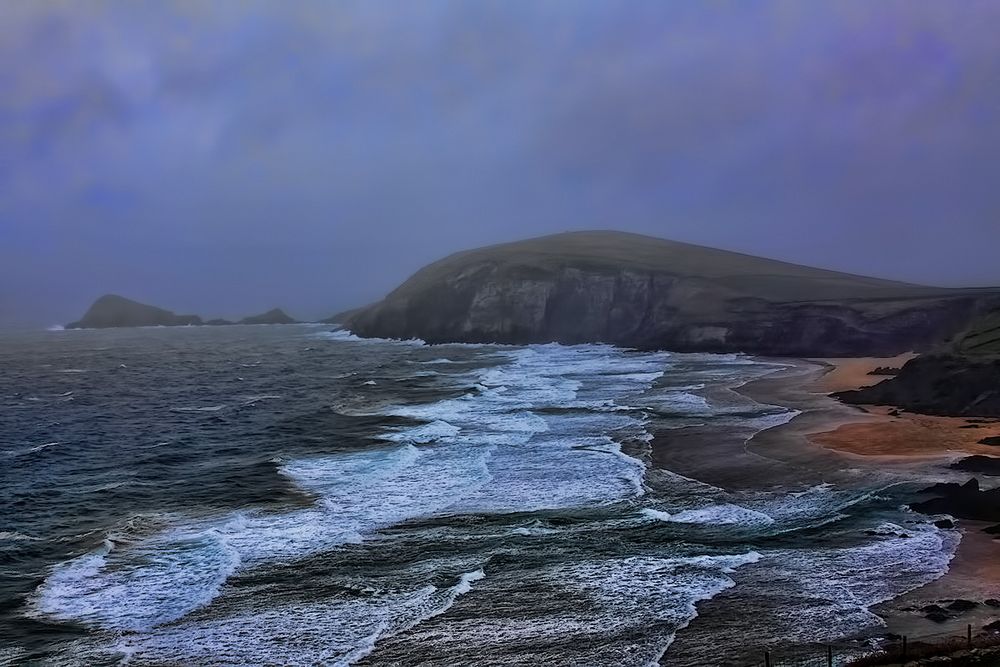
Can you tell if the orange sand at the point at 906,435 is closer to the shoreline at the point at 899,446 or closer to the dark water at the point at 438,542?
the shoreline at the point at 899,446

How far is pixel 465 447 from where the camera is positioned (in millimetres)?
34938

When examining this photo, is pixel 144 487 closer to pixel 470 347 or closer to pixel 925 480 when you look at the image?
pixel 925 480

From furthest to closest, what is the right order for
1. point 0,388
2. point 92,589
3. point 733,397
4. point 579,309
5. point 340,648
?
1. point 579,309
2. point 0,388
3. point 733,397
4. point 92,589
5. point 340,648

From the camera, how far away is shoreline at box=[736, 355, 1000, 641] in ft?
51.4

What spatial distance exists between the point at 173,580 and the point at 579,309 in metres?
90.0

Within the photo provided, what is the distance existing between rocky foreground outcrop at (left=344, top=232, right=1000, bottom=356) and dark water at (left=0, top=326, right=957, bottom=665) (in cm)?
3951

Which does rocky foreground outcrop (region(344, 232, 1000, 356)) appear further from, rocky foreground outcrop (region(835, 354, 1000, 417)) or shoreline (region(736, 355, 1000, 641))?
rocky foreground outcrop (region(835, 354, 1000, 417))

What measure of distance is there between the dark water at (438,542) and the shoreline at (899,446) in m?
0.71

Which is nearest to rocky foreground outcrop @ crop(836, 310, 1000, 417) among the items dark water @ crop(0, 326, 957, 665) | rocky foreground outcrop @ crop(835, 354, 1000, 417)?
rocky foreground outcrop @ crop(835, 354, 1000, 417)

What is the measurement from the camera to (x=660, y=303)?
9725 cm

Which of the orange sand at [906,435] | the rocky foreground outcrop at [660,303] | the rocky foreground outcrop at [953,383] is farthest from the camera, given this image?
the rocky foreground outcrop at [660,303]

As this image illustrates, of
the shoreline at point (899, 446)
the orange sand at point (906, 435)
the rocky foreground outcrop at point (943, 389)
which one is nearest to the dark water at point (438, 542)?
the shoreline at point (899, 446)

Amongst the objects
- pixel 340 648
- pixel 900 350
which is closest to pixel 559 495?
pixel 340 648

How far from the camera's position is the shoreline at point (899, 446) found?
51.4ft
